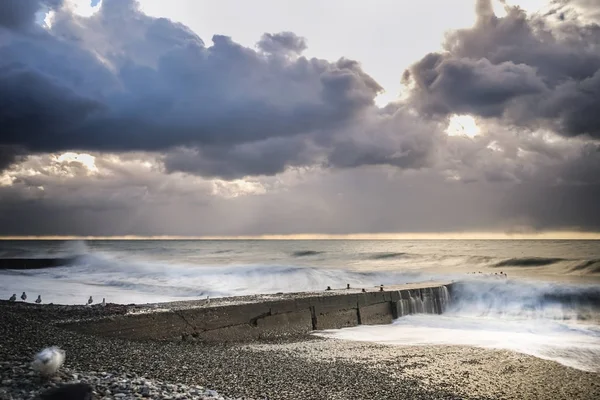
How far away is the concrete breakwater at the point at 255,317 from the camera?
29.1ft

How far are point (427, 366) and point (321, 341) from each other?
2898 mm

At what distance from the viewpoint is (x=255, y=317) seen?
10.9 m

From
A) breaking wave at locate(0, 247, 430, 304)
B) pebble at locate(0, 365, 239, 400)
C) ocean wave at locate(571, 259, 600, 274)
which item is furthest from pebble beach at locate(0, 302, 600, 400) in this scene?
ocean wave at locate(571, 259, 600, 274)

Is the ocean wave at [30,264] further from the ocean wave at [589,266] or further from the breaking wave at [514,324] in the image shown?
the ocean wave at [589,266]

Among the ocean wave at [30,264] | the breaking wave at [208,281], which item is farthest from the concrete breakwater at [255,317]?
the ocean wave at [30,264]

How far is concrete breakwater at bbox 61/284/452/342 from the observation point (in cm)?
888

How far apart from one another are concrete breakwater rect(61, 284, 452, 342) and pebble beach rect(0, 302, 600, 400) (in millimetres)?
584

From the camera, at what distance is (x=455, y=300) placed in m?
18.6

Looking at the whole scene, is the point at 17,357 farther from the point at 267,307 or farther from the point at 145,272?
the point at 145,272

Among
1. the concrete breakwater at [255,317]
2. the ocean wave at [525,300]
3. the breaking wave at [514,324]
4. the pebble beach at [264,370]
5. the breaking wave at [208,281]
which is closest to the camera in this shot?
the pebble beach at [264,370]

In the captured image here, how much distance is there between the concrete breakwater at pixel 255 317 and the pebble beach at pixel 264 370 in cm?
58

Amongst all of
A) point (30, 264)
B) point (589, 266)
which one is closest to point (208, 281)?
point (30, 264)

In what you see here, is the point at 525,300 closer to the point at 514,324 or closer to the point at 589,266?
the point at 514,324

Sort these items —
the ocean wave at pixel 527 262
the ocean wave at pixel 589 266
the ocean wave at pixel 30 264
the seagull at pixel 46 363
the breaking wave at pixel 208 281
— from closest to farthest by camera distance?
the seagull at pixel 46 363
the breaking wave at pixel 208 281
the ocean wave at pixel 589 266
the ocean wave at pixel 527 262
the ocean wave at pixel 30 264
